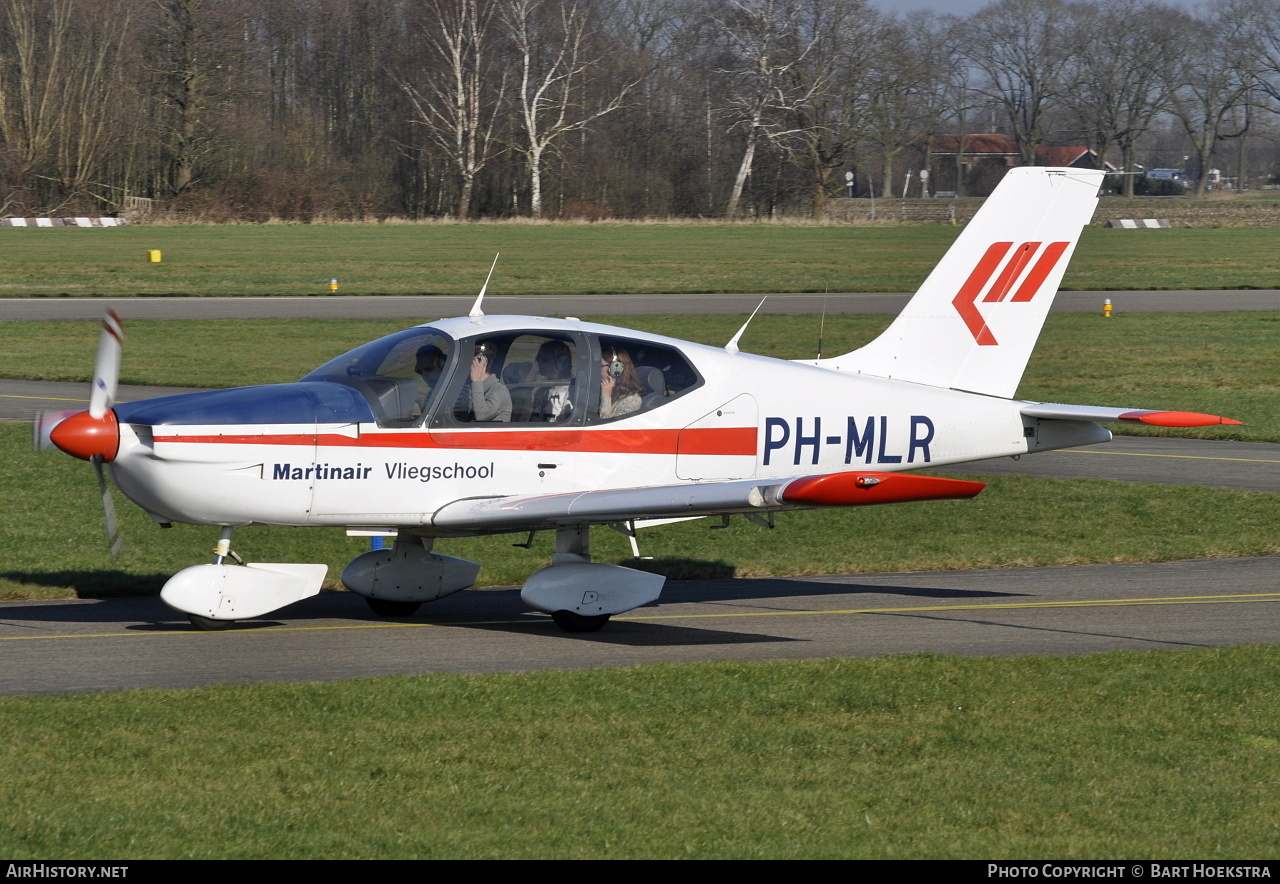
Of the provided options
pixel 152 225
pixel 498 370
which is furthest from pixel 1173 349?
pixel 152 225

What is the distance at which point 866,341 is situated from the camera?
90.4ft

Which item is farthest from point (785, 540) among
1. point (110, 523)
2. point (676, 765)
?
point (676, 765)

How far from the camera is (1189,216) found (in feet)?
255

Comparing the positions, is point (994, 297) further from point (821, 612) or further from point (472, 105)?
point (472, 105)

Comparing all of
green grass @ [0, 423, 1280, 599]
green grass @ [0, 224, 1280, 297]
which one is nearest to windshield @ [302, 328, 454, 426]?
green grass @ [0, 423, 1280, 599]

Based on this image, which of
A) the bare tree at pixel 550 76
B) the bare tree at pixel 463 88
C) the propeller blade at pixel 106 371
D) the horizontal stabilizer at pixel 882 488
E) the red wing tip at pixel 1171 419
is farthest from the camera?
the bare tree at pixel 550 76

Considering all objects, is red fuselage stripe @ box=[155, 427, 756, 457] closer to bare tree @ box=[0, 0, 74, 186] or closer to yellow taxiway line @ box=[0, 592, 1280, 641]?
yellow taxiway line @ box=[0, 592, 1280, 641]

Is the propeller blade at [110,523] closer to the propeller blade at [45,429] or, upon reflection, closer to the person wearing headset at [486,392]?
the propeller blade at [45,429]

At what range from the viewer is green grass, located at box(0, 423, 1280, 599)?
38.9ft

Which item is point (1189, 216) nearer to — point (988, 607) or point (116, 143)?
point (116, 143)

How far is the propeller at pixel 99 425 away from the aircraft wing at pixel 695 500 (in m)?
2.17

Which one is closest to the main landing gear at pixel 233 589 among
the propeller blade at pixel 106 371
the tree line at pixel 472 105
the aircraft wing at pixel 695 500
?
the aircraft wing at pixel 695 500

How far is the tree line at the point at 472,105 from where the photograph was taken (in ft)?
222

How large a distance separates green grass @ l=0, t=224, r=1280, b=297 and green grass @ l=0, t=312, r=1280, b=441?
7.83 meters
